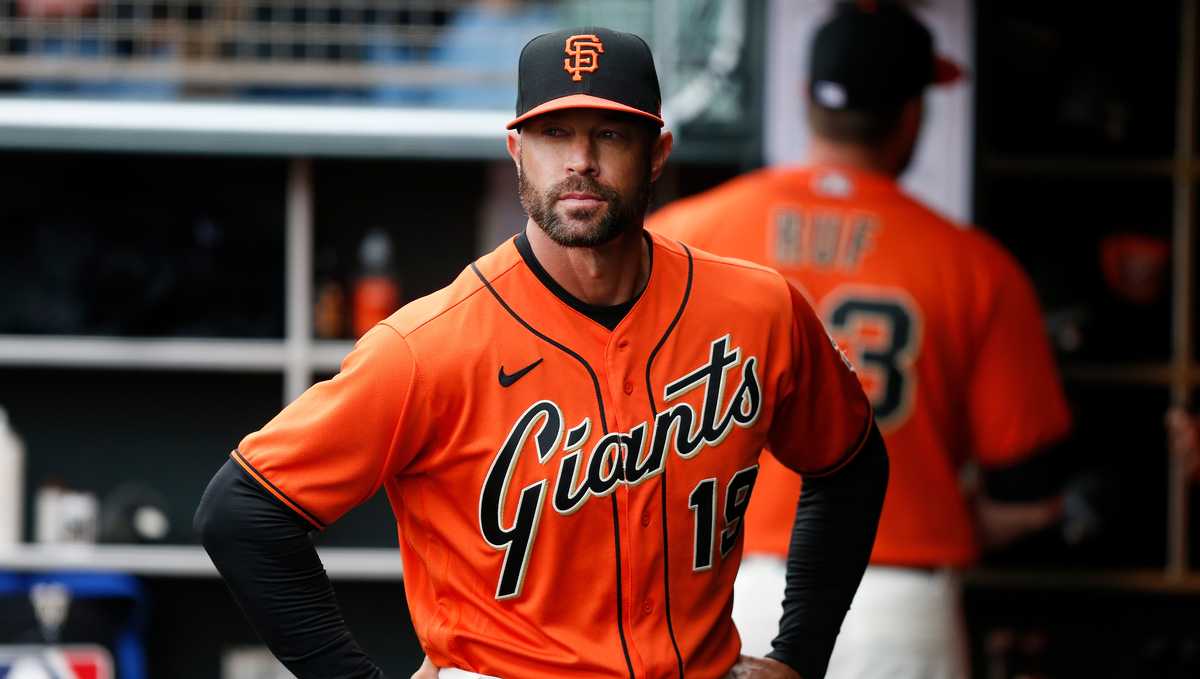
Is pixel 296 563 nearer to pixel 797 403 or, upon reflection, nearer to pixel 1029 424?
pixel 797 403

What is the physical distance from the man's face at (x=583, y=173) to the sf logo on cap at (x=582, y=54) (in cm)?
5

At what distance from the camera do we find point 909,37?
3.45 meters

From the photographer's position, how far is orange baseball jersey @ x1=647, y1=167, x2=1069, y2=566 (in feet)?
10.6

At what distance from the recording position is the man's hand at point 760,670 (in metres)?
2.42

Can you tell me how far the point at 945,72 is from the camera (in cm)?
356

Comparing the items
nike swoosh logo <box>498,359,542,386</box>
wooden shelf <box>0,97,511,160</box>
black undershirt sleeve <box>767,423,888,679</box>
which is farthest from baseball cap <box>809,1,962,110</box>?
wooden shelf <box>0,97,511,160</box>

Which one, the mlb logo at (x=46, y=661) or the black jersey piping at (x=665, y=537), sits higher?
the black jersey piping at (x=665, y=537)

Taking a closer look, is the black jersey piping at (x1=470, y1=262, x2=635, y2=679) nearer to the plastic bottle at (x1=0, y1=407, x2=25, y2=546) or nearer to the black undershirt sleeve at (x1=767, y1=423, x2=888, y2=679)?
the black undershirt sleeve at (x1=767, y1=423, x2=888, y2=679)

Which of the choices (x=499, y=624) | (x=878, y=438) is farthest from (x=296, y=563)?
(x=878, y=438)

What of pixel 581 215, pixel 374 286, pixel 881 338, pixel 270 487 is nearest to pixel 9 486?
pixel 374 286

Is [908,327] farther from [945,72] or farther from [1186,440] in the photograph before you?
[1186,440]

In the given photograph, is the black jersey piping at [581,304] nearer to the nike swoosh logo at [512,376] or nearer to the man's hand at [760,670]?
the nike swoosh logo at [512,376]

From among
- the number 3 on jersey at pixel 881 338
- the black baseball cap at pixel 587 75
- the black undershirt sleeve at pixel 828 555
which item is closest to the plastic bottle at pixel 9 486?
the number 3 on jersey at pixel 881 338

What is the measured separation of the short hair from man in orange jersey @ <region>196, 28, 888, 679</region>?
115 cm
